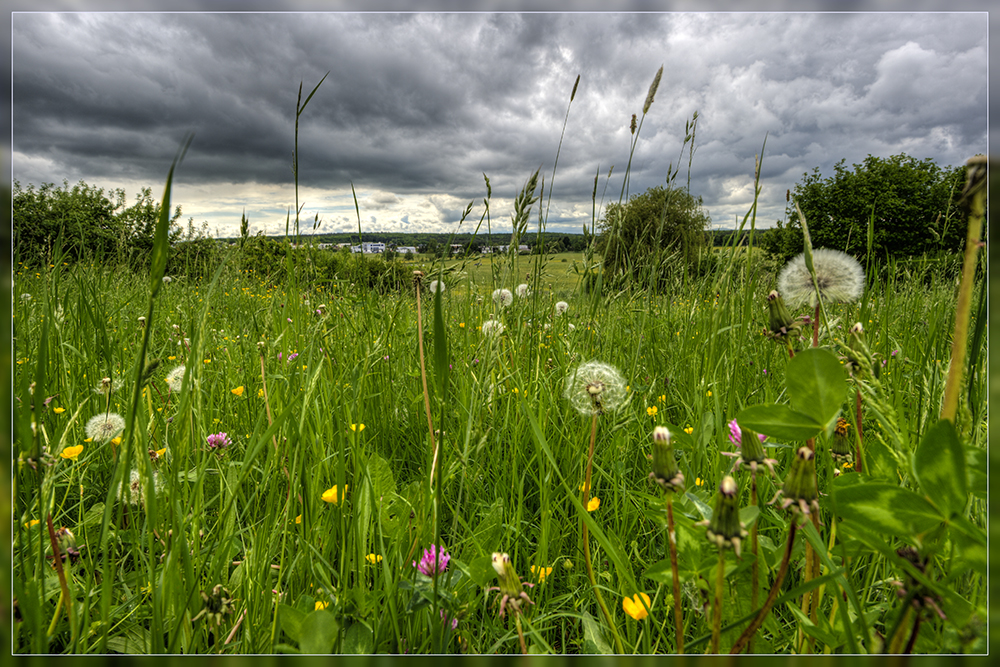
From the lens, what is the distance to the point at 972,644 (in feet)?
1.34

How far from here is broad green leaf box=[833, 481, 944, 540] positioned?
43 centimetres

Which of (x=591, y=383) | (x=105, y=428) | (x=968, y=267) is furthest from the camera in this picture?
(x=105, y=428)

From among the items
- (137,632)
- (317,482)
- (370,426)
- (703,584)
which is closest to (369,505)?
(317,482)

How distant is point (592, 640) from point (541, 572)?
0.61 feet

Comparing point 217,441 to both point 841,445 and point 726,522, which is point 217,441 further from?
point 841,445

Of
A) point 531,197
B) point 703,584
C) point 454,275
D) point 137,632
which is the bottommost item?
point 137,632

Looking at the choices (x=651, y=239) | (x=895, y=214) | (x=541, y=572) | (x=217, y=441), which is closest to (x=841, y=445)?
(x=541, y=572)

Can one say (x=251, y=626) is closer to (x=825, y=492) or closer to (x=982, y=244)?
(x=982, y=244)

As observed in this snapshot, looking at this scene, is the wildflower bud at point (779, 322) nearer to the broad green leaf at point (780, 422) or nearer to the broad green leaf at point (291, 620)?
the broad green leaf at point (780, 422)

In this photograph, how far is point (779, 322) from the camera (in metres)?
0.74

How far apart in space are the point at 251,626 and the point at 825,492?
4.40ft

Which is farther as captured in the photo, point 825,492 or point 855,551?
point 825,492

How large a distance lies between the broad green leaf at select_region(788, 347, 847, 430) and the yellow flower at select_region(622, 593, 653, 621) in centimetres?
54

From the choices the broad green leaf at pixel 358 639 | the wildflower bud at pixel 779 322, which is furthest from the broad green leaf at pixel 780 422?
the broad green leaf at pixel 358 639
